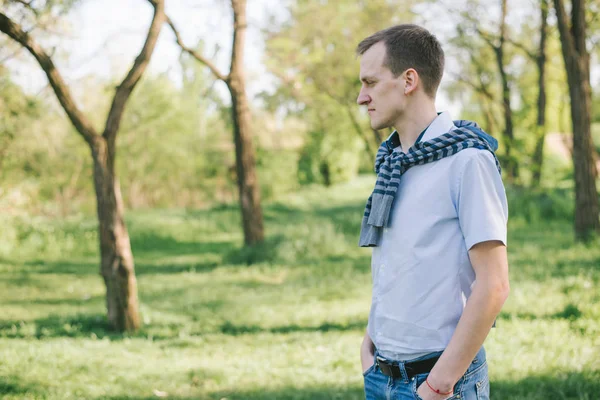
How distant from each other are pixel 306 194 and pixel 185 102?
13.0 m

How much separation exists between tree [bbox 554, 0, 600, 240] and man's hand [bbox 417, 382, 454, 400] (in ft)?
32.1

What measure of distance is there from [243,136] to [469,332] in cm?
1050

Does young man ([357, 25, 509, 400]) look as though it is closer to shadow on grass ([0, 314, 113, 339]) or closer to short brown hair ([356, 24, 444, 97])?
short brown hair ([356, 24, 444, 97])

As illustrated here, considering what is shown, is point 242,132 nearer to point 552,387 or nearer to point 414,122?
point 552,387

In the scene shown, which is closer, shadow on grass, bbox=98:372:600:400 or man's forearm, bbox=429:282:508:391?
man's forearm, bbox=429:282:508:391

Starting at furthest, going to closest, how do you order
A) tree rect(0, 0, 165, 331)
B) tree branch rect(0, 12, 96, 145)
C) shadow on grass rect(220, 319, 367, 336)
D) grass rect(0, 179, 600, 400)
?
shadow on grass rect(220, 319, 367, 336), tree rect(0, 0, 165, 331), tree branch rect(0, 12, 96, 145), grass rect(0, 179, 600, 400)

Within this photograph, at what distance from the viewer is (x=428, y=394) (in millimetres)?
1819

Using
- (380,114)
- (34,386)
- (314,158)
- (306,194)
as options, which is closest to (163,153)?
(314,158)

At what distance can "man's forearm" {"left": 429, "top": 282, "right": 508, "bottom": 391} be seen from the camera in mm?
1749

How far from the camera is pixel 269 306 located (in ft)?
26.4

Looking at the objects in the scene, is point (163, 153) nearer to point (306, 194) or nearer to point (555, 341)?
point (306, 194)

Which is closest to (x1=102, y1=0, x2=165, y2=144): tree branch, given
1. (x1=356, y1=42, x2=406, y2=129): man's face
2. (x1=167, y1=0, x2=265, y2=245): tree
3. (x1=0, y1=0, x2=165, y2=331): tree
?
(x1=0, y1=0, x2=165, y2=331): tree

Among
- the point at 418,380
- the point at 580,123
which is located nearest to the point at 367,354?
the point at 418,380

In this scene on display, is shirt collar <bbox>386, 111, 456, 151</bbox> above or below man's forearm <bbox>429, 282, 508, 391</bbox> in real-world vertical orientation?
above
